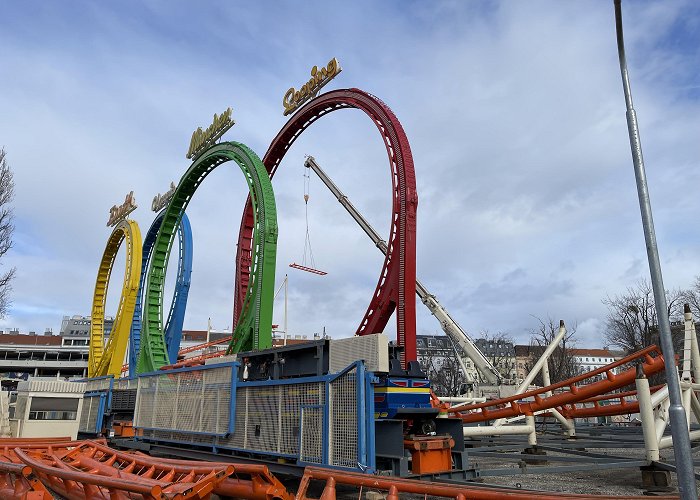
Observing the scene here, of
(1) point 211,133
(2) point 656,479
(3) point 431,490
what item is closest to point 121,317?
(1) point 211,133

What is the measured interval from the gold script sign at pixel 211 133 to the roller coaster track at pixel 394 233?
2.78m

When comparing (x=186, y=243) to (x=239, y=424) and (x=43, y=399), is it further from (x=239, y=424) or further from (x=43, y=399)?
→ (x=239, y=424)

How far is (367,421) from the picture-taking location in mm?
6918

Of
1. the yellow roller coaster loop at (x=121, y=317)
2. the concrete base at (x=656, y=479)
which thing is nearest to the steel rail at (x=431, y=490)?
the concrete base at (x=656, y=479)

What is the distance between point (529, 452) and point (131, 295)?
739 inches

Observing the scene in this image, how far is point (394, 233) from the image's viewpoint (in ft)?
58.2

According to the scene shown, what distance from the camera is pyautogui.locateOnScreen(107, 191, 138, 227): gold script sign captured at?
30.2 meters

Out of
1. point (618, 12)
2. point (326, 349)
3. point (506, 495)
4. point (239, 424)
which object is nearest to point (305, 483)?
point (506, 495)

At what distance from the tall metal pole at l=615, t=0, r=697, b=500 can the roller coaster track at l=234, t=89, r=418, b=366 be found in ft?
33.5

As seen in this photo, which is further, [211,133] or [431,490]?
[211,133]

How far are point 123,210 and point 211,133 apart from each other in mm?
12097

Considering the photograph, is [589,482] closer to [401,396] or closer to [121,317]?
[401,396]

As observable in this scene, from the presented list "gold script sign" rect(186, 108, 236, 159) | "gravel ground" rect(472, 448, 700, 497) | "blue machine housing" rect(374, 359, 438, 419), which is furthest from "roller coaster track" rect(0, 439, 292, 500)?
"gold script sign" rect(186, 108, 236, 159)

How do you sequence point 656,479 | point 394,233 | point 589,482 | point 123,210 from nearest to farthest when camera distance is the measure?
1. point 656,479
2. point 589,482
3. point 394,233
4. point 123,210
